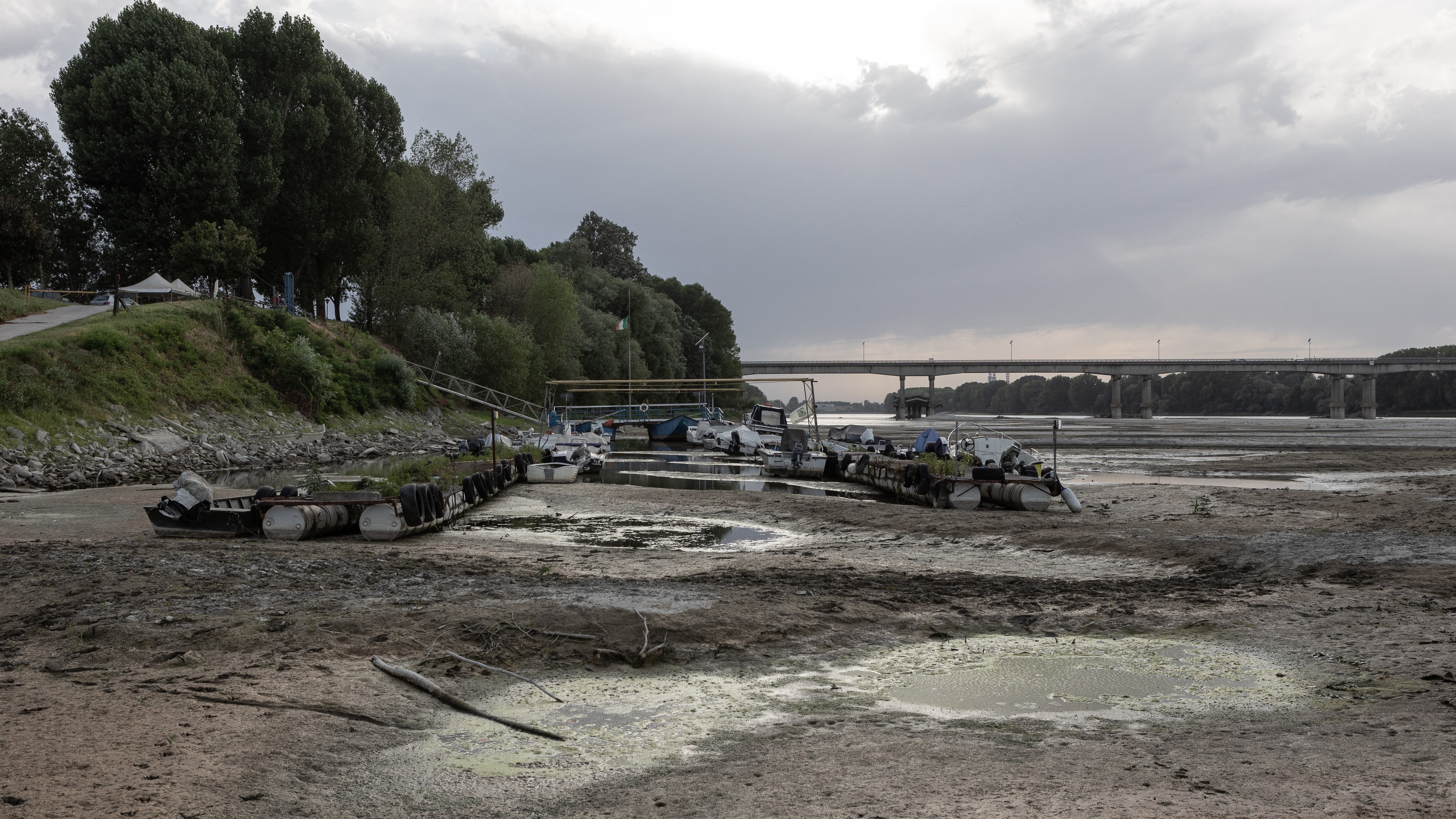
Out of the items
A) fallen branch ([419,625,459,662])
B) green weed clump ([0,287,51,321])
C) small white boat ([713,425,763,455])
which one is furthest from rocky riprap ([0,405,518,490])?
fallen branch ([419,625,459,662])

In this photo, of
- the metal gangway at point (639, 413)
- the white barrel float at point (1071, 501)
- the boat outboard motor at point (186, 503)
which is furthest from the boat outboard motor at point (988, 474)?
the metal gangway at point (639, 413)

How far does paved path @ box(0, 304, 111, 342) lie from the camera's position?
35.4 m

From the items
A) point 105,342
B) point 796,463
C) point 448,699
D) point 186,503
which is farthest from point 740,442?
point 448,699

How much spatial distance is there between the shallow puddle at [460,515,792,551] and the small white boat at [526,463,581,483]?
8.47m

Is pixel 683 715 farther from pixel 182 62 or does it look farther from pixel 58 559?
pixel 182 62

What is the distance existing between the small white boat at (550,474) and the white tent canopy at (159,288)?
2813 centimetres

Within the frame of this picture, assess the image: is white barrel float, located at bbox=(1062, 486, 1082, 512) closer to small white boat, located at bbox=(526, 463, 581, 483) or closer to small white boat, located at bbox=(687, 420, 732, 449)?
small white boat, located at bbox=(526, 463, 581, 483)

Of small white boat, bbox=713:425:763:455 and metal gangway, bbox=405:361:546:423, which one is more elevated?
metal gangway, bbox=405:361:546:423

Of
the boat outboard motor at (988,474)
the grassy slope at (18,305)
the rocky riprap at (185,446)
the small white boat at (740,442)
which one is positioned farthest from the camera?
the small white boat at (740,442)

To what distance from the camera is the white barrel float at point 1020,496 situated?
2231cm

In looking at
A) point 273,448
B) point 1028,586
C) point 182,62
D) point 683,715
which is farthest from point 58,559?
point 182,62

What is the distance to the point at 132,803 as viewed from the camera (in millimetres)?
4840

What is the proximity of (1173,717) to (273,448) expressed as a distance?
37785 millimetres

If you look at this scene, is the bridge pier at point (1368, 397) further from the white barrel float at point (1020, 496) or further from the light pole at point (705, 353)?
the white barrel float at point (1020, 496)
